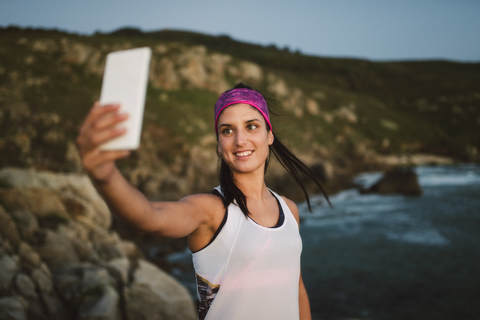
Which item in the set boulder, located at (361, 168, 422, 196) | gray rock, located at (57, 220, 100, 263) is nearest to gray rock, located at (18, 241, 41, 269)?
gray rock, located at (57, 220, 100, 263)

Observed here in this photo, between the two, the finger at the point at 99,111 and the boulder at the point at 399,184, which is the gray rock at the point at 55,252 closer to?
the finger at the point at 99,111

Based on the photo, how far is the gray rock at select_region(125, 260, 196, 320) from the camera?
231 inches

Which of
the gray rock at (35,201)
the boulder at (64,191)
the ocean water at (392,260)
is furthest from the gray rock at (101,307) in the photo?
the ocean water at (392,260)

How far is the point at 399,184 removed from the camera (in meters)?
30.4

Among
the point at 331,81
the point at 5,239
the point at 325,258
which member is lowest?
the point at 325,258

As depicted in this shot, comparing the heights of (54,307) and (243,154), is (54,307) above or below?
below

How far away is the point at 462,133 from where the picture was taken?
270ft

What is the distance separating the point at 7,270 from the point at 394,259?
15.2 m

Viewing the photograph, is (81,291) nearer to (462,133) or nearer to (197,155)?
(197,155)

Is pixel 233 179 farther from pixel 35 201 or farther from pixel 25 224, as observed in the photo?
pixel 35 201

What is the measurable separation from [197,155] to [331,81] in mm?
102797

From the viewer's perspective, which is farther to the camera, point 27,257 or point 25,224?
point 25,224

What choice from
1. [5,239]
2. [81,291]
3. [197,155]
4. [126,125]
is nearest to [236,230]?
[126,125]

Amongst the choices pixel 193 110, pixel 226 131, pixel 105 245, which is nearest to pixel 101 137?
pixel 226 131
